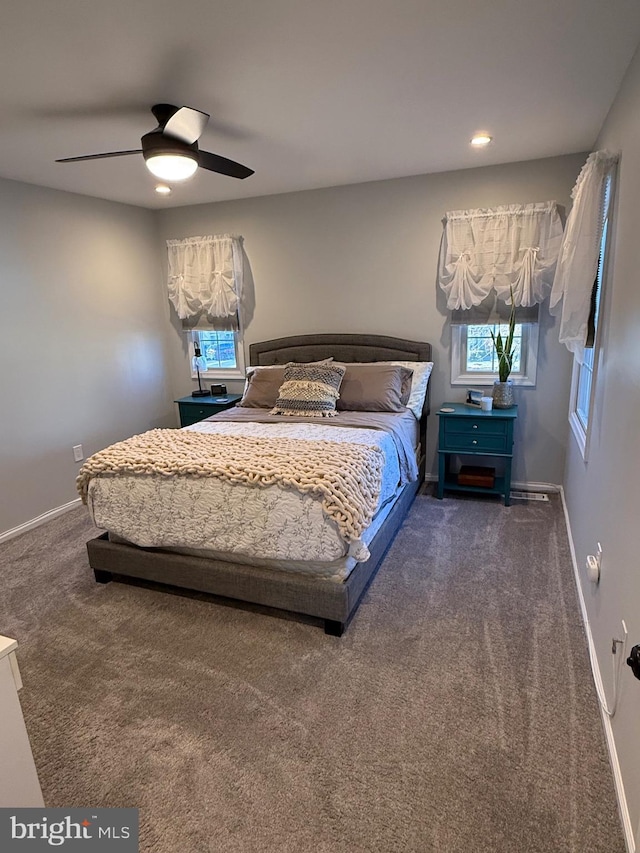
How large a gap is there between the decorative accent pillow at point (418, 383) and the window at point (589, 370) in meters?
1.07

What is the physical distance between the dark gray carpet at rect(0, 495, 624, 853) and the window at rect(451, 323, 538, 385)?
1598mm

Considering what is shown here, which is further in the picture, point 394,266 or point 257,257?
point 257,257

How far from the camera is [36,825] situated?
3.51 feet

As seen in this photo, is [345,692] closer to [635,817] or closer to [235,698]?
[235,698]

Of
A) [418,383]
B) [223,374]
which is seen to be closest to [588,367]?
[418,383]

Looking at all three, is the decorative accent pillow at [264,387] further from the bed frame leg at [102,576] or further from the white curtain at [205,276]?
the bed frame leg at [102,576]

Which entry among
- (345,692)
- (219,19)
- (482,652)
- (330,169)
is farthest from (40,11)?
(482,652)

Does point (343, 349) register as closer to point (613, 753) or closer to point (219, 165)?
point (219, 165)

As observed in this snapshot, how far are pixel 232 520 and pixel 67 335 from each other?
2.54 metres

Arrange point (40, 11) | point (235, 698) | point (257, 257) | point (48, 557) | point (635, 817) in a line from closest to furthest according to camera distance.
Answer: point (635, 817) → point (40, 11) → point (235, 698) → point (48, 557) → point (257, 257)

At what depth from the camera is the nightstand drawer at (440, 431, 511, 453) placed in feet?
11.8

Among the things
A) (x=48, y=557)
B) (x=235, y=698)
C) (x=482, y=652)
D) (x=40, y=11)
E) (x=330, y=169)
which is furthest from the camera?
(x=330, y=169)

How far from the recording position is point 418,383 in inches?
150

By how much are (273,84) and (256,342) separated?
8.34 ft
